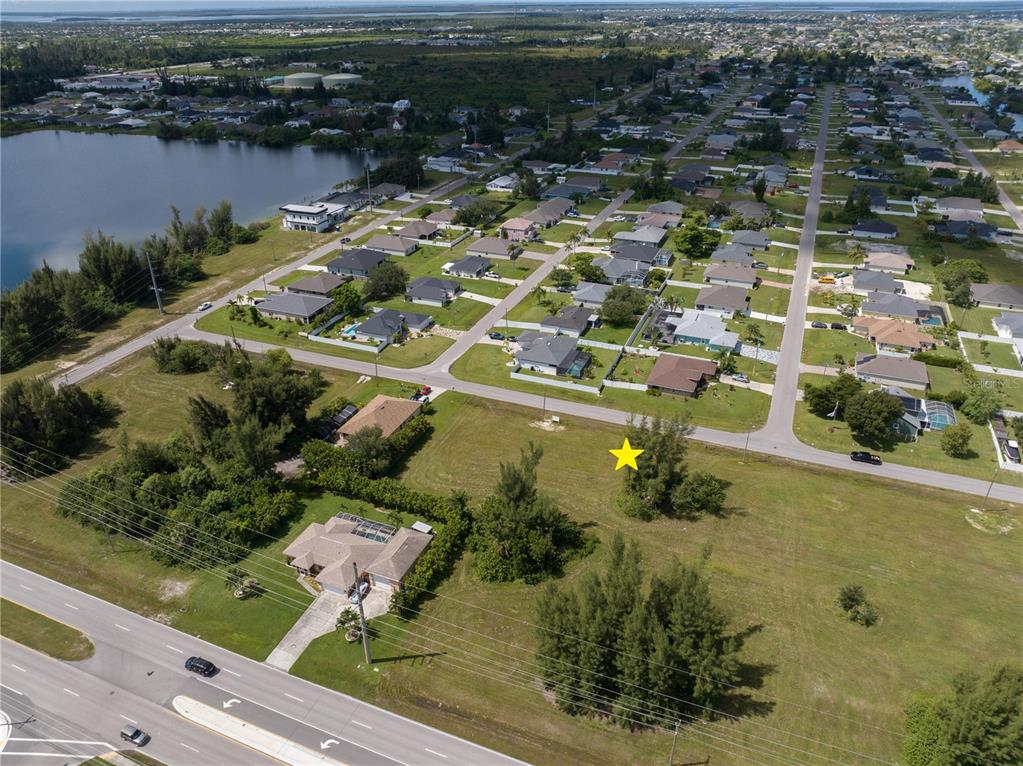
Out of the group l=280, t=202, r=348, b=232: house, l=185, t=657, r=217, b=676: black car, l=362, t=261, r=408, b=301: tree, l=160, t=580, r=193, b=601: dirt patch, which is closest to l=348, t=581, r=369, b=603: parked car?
l=185, t=657, r=217, b=676: black car

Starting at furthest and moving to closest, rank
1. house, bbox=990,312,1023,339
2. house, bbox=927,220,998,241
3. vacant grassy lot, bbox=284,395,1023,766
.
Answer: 1. house, bbox=927,220,998,241
2. house, bbox=990,312,1023,339
3. vacant grassy lot, bbox=284,395,1023,766

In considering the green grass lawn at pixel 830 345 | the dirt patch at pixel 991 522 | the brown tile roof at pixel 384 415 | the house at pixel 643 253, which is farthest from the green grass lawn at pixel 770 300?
the brown tile roof at pixel 384 415

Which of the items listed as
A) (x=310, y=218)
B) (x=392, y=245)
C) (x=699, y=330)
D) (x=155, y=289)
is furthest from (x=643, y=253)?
(x=155, y=289)

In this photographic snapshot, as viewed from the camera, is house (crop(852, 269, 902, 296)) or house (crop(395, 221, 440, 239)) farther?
house (crop(395, 221, 440, 239))

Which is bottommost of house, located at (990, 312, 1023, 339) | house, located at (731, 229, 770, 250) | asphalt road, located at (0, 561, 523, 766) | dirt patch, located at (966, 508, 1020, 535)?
dirt patch, located at (966, 508, 1020, 535)

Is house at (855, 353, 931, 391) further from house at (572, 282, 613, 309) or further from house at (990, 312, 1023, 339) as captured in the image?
house at (572, 282, 613, 309)
